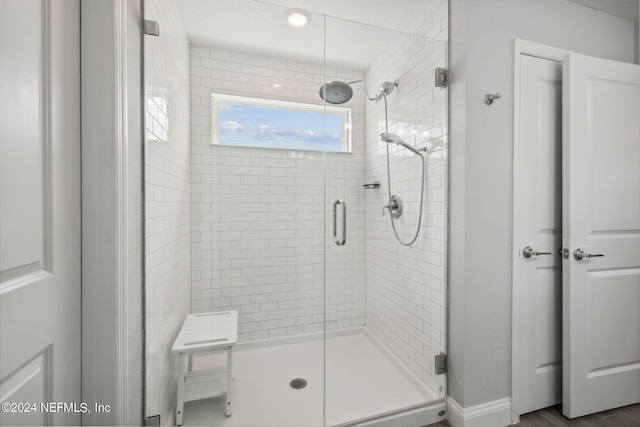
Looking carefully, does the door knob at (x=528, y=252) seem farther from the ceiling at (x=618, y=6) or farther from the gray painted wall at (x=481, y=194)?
the ceiling at (x=618, y=6)

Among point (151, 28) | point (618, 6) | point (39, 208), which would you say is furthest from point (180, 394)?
point (618, 6)

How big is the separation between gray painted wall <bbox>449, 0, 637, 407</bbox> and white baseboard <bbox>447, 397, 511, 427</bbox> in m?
0.04

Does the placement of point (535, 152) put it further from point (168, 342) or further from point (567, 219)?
point (168, 342)

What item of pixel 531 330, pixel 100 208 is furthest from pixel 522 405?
pixel 100 208

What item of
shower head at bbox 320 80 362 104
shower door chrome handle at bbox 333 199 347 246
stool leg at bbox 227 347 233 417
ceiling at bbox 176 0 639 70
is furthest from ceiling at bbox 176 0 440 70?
stool leg at bbox 227 347 233 417

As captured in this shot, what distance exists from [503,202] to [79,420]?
2153 millimetres

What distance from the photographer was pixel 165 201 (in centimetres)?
137

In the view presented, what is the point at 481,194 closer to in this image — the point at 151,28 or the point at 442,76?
the point at 442,76

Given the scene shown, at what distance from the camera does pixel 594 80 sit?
1.63m

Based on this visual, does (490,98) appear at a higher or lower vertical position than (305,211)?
higher

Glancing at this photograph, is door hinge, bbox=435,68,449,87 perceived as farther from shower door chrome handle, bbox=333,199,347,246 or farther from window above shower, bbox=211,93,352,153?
shower door chrome handle, bbox=333,199,347,246

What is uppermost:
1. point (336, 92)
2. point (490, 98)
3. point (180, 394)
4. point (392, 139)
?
point (336, 92)

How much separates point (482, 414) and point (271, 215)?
5.38ft

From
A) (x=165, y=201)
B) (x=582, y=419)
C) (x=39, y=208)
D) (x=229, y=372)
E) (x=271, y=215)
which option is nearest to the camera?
(x=39, y=208)
